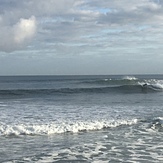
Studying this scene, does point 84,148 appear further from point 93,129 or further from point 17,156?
point 93,129

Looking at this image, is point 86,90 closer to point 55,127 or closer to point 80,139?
point 55,127

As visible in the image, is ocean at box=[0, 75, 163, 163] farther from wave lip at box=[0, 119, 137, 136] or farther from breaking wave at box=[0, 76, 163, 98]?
breaking wave at box=[0, 76, 163, 98]

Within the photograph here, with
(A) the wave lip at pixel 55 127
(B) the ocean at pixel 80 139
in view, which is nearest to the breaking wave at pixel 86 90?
(B) the ocean at pixel 80 139

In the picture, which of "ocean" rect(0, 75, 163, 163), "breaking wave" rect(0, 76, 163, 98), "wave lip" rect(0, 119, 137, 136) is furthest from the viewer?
"breaking wave" rect(0, 76, 163, 98)

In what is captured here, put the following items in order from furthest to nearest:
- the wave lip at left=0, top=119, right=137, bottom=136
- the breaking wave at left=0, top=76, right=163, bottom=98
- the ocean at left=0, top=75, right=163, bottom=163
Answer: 1. the breaking wave at left=0, top=76, right=163, bottom=98
2. the wave lip at left=0, top=119, right=137, bottom=136
3. the ocean at left=0, top=75, right=163, bottom=163

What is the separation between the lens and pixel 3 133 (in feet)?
37.0

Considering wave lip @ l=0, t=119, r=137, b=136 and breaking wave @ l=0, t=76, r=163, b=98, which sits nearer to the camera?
wave lip @ l=0, t=119, r=137, b=136

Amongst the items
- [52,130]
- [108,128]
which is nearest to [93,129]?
[108,128]

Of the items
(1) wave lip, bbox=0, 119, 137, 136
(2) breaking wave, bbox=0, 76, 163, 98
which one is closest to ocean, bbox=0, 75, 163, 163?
(1) wave lip, bbox=0, 119, 137, 136

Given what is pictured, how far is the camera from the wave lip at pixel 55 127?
453 inches

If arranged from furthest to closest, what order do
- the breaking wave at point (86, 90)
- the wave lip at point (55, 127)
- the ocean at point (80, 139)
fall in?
the breaking wave at point (86, 90) < the wave lip at point (55, 127) < the ocean at point (80, 139)

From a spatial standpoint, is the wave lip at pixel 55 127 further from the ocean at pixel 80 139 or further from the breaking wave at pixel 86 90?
the breaking wave at pixel 86 90

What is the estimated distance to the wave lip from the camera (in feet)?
37.8

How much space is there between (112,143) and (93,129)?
270 centimetres
